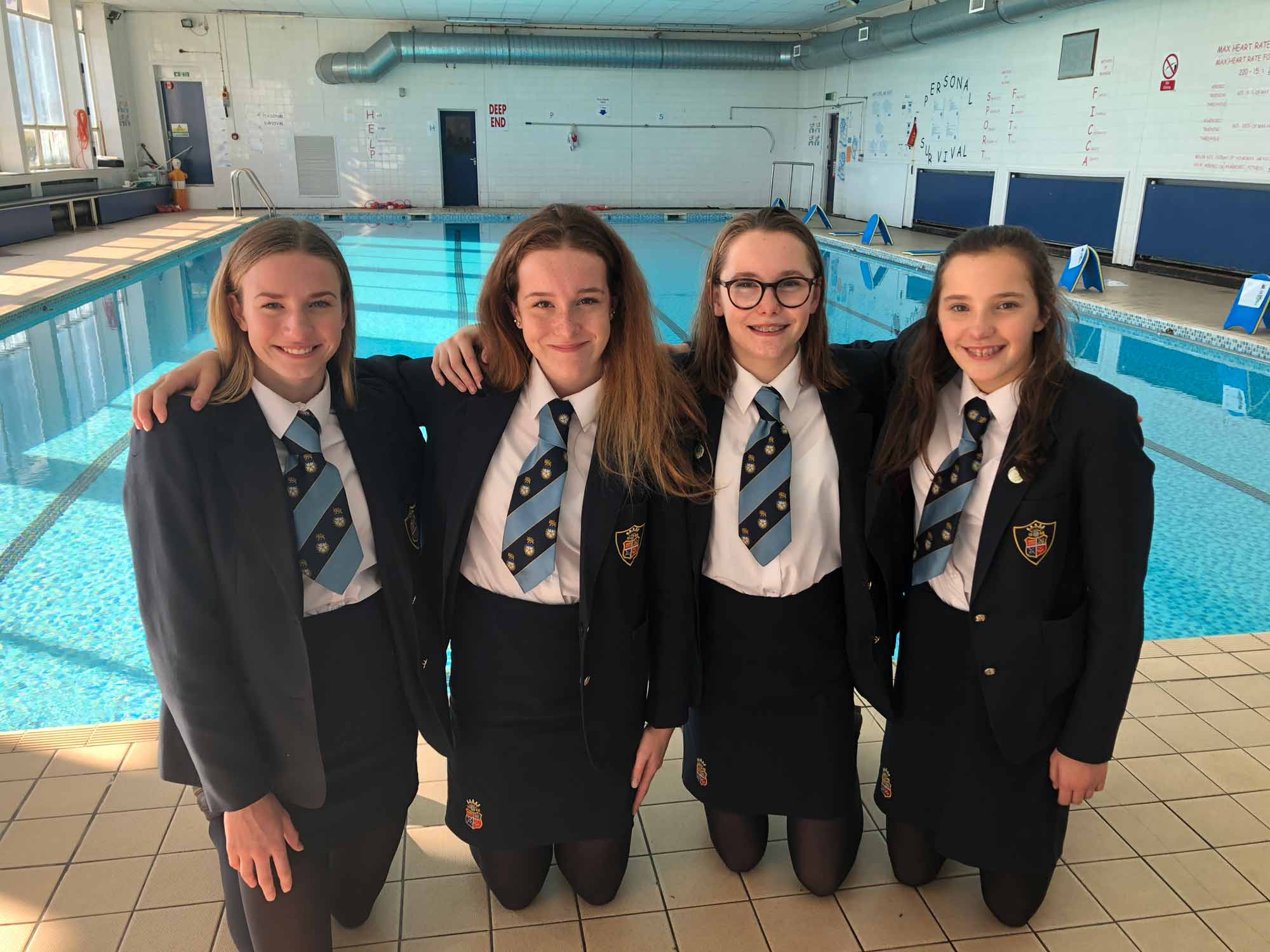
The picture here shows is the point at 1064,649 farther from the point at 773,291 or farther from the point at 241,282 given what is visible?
the point at 241,282

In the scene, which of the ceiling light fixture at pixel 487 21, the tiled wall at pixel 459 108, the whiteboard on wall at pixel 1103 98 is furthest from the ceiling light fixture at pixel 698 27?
the whiteboard on wall at pixel 1103 98

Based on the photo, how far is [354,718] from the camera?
66.8 inches

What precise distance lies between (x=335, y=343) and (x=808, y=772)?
50.6 inches

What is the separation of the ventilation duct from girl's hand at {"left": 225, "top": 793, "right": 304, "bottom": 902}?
15.5 meters

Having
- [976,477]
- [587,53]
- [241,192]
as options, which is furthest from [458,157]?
[976,477]

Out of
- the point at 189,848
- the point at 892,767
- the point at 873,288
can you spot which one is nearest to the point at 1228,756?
the point at 892,767

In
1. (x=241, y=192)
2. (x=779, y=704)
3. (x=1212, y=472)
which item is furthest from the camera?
(x=241, y=192)

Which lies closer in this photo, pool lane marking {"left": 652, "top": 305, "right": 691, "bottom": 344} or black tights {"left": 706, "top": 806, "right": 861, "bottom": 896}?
black tights {"left": 706, "top": 806, "right": 861, "bottom": 896}

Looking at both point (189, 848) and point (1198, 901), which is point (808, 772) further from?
point (189, 848)

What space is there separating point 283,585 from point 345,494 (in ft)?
0.63

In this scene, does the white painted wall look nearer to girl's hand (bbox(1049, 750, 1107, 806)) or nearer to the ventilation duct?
the ventilation duct

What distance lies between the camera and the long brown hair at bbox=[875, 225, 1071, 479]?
1654mm

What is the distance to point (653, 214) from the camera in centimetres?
1775

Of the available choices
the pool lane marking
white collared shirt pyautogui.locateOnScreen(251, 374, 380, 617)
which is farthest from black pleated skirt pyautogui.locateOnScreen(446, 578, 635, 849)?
the pool lane marking
